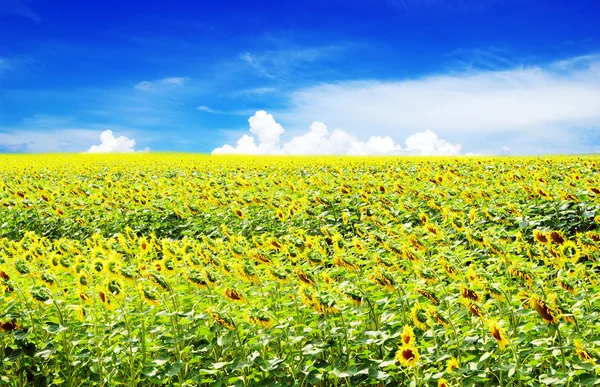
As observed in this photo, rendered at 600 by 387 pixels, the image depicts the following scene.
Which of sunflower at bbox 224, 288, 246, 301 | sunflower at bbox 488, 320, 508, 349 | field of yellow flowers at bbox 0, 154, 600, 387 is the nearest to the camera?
sunflower at bbox 488, 320, 508, 349

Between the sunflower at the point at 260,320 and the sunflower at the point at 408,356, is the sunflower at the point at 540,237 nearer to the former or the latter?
the sunflower at the point at 408,356

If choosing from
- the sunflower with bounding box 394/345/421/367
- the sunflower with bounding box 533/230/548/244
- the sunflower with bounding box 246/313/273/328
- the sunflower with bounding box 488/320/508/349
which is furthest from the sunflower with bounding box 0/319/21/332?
the sunflower with bounding box 533/230/548/244

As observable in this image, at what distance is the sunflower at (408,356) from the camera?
351cm

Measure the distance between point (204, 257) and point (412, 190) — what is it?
27.5 ft

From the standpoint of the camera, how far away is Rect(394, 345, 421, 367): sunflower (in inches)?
138

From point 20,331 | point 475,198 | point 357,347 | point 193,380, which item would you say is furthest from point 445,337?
point 475,198

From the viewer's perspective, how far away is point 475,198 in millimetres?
11617

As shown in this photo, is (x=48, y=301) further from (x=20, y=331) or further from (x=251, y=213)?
(x=251, y=213)

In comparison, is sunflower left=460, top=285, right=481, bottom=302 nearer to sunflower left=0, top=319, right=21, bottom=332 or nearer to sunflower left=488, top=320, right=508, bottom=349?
sunflower left=488, top=320, right=508, bottom=349

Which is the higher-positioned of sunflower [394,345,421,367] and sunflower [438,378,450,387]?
sunflower [394,345,421,367]

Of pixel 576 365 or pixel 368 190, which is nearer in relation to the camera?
pixel 576 365

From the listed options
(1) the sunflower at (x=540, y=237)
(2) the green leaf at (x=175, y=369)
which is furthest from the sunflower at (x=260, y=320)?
(1) the sunflower at (x=540, y=237)

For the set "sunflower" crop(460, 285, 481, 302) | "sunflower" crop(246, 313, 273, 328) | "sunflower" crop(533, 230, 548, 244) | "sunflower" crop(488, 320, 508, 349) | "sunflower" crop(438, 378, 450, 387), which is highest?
"sunflower" crop(533, 230, 548, 244)

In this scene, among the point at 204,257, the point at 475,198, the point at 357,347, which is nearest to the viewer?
the point at 357,347
